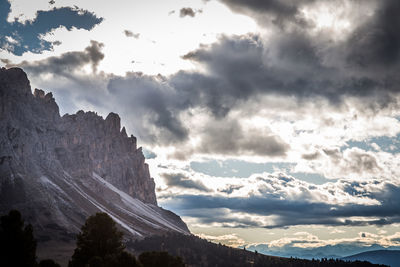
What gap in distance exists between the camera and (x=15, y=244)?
49.7 m

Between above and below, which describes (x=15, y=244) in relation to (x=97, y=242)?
below

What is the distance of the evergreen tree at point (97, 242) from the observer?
2126 inches

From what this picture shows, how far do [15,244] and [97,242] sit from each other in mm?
10368

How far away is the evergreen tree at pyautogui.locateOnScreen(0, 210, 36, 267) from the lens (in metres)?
48.8

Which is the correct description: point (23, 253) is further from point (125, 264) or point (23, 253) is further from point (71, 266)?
point (125, 264)

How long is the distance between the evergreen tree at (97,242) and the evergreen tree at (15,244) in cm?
600

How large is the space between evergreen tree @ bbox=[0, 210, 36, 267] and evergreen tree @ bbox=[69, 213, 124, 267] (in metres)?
6.00

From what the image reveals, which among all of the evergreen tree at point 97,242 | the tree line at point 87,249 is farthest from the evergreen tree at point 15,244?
the evergreen tree at point 97,242

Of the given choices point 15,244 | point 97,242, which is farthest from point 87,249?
point 15,244

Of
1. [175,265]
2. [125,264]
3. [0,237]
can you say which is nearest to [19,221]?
[0,237]

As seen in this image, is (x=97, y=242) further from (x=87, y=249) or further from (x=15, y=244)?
(x=15, y=244)

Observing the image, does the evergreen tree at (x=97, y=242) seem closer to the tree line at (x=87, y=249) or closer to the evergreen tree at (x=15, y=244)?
the tree line at (x=87, y=249)

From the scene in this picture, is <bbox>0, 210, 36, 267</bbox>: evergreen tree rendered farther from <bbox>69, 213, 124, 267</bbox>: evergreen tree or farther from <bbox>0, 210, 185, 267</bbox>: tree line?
<bbox>69, 213, 124, 267</bbox>: evergreen tree

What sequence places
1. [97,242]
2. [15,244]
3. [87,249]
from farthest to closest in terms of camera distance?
[97,242], [87,249], [15,244]
